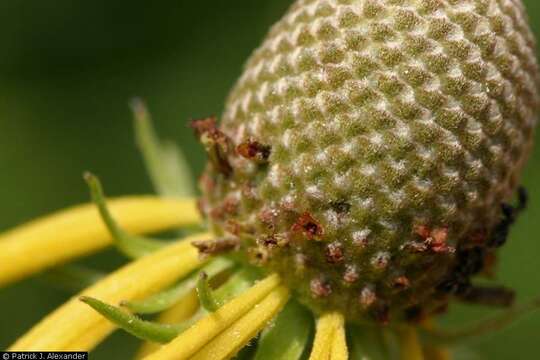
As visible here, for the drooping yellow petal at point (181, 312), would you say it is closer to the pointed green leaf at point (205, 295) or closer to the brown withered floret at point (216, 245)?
the brown withered floret at point (216, 245)

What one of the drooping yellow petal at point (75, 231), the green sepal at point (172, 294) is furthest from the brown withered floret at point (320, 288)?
the drooping yellow petal at point (75, 231)

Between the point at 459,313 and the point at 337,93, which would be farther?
the point at 459,313

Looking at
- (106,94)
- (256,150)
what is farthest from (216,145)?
(106,94)

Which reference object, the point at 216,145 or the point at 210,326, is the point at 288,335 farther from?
the point at 216,145

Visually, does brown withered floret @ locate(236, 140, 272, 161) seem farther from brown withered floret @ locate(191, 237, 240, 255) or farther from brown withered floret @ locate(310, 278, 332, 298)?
brown withered floret @ locate(310, 278, 332, 298)

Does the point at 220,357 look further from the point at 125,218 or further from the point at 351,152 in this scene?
the point at 125,218

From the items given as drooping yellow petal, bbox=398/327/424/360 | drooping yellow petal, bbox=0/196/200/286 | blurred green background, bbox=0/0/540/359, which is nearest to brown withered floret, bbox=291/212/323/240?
drooping yellow petal, bbox=398/327/424/360

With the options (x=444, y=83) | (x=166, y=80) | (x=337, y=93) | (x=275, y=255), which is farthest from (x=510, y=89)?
(x=166, y=80)
